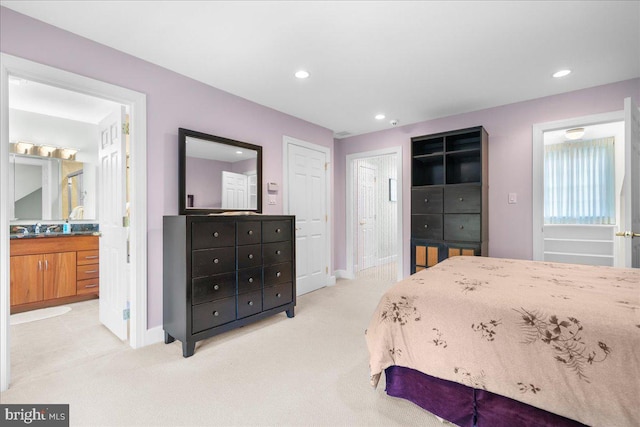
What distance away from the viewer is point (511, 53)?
2471mm

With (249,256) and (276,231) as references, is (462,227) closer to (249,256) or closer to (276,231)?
(276,231)

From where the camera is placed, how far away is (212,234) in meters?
2.49

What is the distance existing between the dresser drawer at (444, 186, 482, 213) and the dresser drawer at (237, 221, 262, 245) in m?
2.32

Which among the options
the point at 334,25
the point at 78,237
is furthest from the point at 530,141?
the point at 78,237

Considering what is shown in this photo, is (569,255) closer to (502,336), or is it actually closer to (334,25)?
(502,336)

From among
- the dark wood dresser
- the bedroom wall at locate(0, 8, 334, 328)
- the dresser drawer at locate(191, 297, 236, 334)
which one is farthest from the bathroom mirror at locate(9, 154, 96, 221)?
the dresser drawer at locate(191, 297, 236, 334)

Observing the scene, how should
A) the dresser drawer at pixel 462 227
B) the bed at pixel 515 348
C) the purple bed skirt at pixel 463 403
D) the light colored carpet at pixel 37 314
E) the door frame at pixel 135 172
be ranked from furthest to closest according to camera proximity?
the dresser drawer at pixel 462 227 → the light colored carpet at pixel 37 314 → the door frame at pixel 135 172 → the purple bed skirt at pixel 463 403 → the bed at pixel 515 348

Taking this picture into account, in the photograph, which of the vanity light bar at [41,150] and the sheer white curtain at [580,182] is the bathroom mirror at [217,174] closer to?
the vanity light bar at [41,150]

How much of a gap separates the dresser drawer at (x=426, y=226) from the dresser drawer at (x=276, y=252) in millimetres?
1768

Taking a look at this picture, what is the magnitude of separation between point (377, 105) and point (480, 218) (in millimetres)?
1828

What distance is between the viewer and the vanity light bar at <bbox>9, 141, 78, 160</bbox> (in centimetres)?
379

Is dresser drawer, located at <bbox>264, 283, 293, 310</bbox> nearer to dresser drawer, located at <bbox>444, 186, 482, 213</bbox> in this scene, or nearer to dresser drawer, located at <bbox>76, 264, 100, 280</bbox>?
dresser drawer, located at <bbox>444, 186, 482, 213</bbox>

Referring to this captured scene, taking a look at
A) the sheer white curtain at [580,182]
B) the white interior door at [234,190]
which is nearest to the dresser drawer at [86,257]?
the white interior door at [234,190]

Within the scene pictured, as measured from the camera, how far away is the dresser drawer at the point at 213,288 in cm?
238
